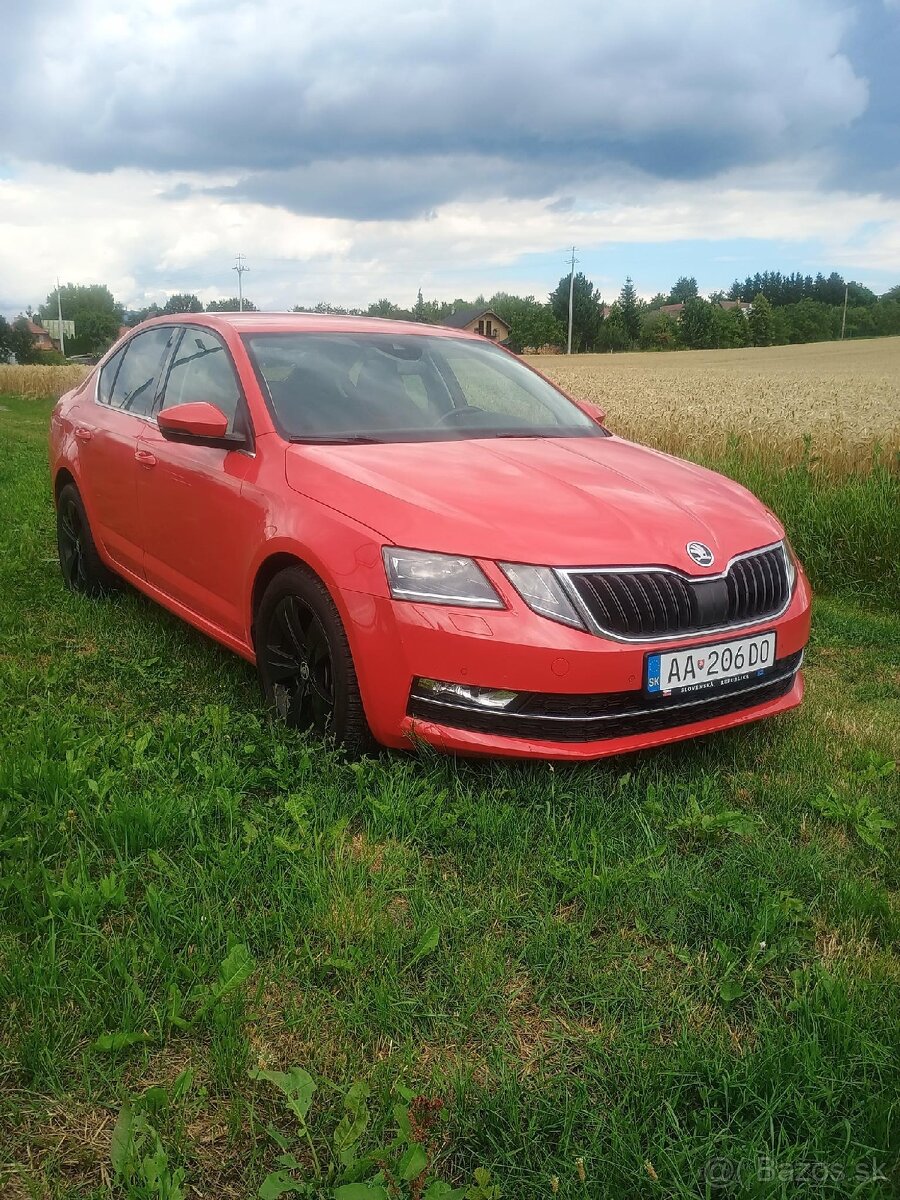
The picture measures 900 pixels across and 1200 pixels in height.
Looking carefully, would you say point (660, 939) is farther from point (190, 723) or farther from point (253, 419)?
point (253, 419)

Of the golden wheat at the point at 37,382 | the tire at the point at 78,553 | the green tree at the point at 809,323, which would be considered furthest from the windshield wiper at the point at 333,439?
the green tree at the point at 809,323

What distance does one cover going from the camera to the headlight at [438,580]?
3014 millimetres

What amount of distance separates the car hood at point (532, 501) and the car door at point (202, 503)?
357mm

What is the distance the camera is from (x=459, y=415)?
4250mm

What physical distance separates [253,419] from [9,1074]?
2.47m

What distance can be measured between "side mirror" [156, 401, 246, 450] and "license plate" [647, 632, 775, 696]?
180 cm

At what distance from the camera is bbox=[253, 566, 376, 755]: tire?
325cm

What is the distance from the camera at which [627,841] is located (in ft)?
9.71

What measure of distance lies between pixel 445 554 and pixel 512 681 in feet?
1.37

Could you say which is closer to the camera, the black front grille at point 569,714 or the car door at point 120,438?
the black front grille at point 569,714

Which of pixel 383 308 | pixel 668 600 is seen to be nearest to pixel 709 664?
pixel 668 600

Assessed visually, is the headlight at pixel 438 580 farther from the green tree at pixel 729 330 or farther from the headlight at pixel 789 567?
the green tree at pixel 729 330

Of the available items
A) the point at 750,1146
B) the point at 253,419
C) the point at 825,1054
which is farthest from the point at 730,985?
the point at 253,419

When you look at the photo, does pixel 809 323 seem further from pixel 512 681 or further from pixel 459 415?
pixel 512 681
